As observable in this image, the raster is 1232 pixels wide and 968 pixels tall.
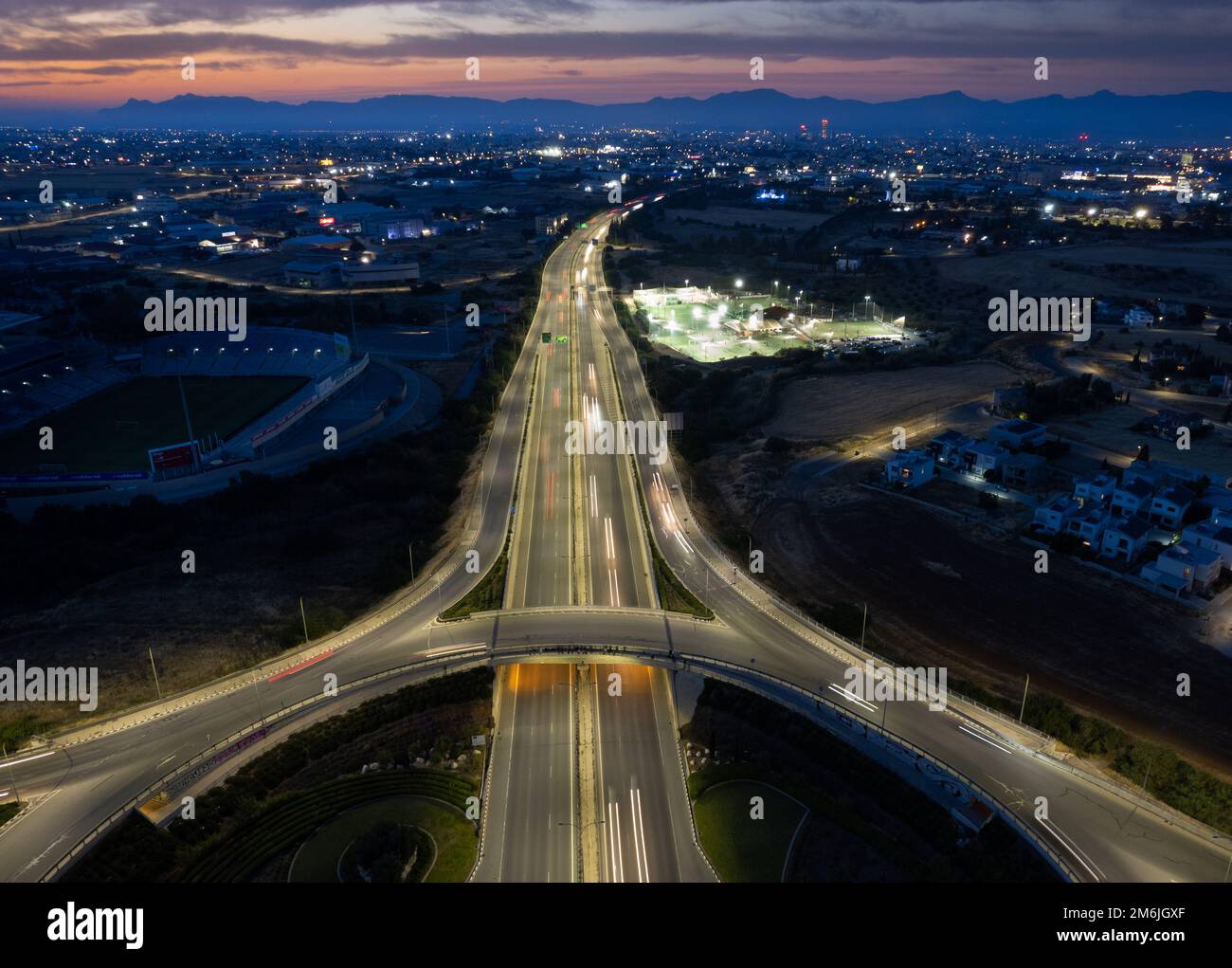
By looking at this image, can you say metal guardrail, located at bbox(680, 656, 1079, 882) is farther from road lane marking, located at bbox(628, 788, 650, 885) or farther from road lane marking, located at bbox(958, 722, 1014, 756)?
road lane marking, located at bbox(628, 788, 650, 885)

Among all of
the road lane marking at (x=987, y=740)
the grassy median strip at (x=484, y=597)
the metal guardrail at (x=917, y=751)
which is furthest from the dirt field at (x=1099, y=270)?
the metal guardrail at (x=917, y=751)

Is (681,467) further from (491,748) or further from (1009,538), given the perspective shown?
(491,748)

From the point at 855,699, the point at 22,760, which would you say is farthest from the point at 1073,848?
the point at 22,760

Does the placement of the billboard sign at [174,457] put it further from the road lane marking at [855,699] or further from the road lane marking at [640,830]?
the road lane marking at [855,699]

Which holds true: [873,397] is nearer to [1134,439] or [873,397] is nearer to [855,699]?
[1134,439]

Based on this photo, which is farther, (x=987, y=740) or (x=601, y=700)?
(x=601, y=700)

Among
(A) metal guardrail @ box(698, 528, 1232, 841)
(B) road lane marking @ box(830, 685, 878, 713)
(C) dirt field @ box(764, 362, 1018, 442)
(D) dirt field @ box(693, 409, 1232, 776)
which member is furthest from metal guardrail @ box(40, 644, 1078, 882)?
(C) dirt field @ box(764, 362, 1018, 442)

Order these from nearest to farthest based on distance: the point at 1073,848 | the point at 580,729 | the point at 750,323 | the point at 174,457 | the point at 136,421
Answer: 1. the point at 1073,848
2. the point at 580,729
3. the point at 174,457
4. the point at 136,421
5. the point at 750,323
